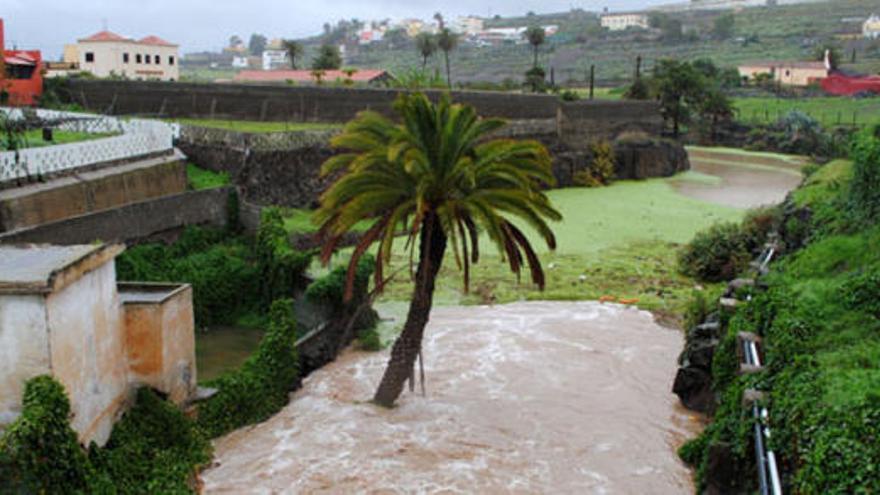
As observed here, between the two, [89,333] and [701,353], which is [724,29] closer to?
[701,353]

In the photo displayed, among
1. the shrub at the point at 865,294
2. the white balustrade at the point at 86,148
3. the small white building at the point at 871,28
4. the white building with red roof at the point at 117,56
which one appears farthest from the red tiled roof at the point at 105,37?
the small white building at the point at 871,28

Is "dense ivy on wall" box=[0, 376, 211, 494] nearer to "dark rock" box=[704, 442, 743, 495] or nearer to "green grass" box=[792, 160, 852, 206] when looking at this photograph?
"dark rock" box=[704, 442, 743, 495]

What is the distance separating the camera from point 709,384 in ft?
47.6

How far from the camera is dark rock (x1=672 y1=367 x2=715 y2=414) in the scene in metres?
14.6

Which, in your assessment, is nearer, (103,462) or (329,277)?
(103,462)

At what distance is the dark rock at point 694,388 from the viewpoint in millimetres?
14562

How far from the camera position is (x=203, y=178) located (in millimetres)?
25672

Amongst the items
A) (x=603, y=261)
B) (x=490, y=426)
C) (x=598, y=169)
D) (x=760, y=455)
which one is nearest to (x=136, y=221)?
(x=490, y=426)

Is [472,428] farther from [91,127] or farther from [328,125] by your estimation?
[328,125]

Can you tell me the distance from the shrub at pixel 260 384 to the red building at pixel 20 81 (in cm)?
2240

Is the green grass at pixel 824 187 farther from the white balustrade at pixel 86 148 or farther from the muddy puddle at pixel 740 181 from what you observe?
the white balustrade at pixel 86 148

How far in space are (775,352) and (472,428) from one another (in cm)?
523

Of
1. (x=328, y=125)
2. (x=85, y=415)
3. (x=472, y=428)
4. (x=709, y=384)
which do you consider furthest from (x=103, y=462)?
(x=328, y=125)

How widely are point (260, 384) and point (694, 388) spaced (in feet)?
24.7
